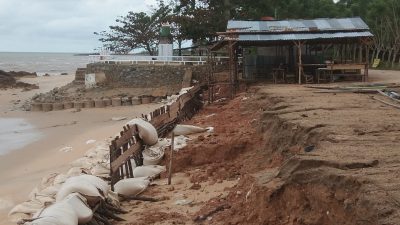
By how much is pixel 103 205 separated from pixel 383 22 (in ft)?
126

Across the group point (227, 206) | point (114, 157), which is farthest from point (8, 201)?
point (227, 206)

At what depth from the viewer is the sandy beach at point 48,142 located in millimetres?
12016

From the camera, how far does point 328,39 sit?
22.9 meters

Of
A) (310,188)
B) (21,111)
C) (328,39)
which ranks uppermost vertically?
(328,39)

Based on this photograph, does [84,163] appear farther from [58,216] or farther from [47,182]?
[58,216]

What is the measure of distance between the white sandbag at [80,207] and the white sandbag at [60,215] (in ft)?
0.35

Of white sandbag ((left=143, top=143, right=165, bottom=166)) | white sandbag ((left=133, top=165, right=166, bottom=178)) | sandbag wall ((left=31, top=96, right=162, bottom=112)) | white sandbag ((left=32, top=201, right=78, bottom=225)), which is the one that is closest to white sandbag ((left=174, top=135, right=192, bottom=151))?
white sandbag ((left=143, top=143, right=165, bottom=166))

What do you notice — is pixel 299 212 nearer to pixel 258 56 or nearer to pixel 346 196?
pixel 346 196

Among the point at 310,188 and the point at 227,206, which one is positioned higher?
the point at 310,188

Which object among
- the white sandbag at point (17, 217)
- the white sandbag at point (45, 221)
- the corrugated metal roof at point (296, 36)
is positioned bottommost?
the white sandbag at point (17, 217)

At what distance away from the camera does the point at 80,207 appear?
7.03 meters

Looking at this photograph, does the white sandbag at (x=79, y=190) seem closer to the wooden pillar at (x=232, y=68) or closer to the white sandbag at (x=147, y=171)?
the white sandbag at (x=147, y=171)

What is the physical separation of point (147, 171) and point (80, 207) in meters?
3.29

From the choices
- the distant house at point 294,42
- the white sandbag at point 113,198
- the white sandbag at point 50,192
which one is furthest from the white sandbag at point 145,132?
the distant house at point 294,42
